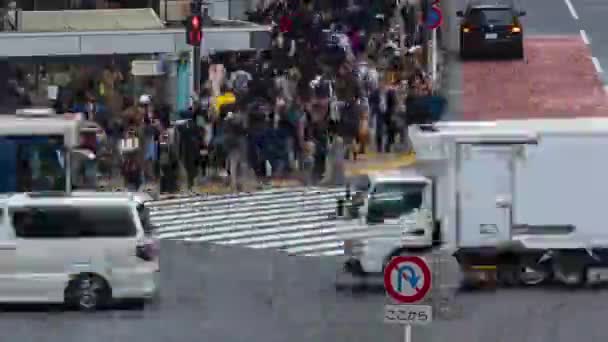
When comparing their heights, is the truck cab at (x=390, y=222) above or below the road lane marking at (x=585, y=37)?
below

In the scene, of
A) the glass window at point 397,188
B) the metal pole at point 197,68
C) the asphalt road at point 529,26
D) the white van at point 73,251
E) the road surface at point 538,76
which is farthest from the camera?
the asphalt road at point 529,26

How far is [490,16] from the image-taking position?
5250 cm

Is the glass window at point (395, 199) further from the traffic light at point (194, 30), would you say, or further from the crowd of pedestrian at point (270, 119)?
the traffic light at point (194, 30)

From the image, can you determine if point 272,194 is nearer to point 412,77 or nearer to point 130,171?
point 130,171

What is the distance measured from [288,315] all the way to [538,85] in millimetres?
24692

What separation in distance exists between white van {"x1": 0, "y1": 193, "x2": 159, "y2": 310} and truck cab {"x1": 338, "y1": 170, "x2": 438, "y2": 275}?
3722mm

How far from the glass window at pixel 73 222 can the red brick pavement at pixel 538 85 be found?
19.1m

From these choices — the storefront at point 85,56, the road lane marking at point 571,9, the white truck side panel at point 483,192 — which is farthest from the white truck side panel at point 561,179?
the road lane marking at point 571,9

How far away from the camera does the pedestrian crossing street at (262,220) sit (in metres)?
33.3

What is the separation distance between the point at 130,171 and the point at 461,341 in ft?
42.6

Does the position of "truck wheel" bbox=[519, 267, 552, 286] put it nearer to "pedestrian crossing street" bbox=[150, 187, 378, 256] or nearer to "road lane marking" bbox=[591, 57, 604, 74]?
"pedestrian crossing street" bbox=[150, 187, 378, 256]

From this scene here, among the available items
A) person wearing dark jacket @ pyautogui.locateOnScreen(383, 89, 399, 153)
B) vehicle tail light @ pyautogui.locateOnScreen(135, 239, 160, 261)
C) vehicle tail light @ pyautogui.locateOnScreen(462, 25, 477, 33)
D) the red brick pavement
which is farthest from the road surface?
vehicle tail light @ pyautogui.locateOnScreen(135, 239, 160, 261)

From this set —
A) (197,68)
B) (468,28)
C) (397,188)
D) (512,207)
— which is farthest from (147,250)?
(468,28)

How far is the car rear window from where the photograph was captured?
52.3 m
